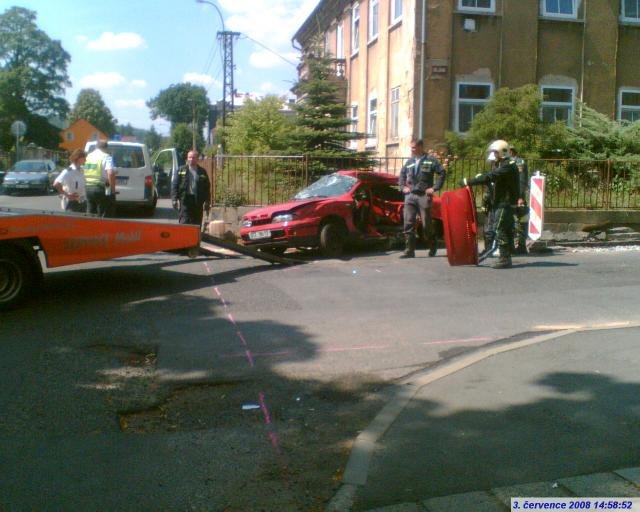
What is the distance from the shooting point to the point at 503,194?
11625 mm

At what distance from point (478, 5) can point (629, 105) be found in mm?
5207

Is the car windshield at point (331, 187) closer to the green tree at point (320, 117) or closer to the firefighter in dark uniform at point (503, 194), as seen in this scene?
the firefighter in dark uniform at point (503, 194)

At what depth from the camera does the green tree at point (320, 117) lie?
19.0 m

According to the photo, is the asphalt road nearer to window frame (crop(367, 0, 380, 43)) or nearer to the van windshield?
the van windshield

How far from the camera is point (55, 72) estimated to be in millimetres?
79375

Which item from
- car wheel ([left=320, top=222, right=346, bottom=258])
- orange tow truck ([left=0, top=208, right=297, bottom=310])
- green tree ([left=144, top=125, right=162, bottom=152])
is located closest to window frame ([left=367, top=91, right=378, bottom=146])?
car wheel ([left=320, top=222, right=346, bottom=258])

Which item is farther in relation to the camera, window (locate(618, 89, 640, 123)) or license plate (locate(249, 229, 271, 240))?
window (locate(618, 89, 640, 123))

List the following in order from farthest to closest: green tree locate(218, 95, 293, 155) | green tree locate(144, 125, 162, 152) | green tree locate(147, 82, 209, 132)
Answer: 1. green tree locate(144, 125, 162, 152)
2. green tree locate(147, 82, 209, 132)
3. green tree locate(218, 95, 293, 155)

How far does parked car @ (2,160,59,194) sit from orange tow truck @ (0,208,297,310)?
2858cm

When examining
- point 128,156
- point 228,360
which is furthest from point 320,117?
point 228,360

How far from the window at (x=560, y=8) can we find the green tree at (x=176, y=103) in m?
89.9

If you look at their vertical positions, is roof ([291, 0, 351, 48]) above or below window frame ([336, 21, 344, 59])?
above

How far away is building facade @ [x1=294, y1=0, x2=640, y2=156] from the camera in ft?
65.3

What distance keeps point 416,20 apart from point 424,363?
14.7m
